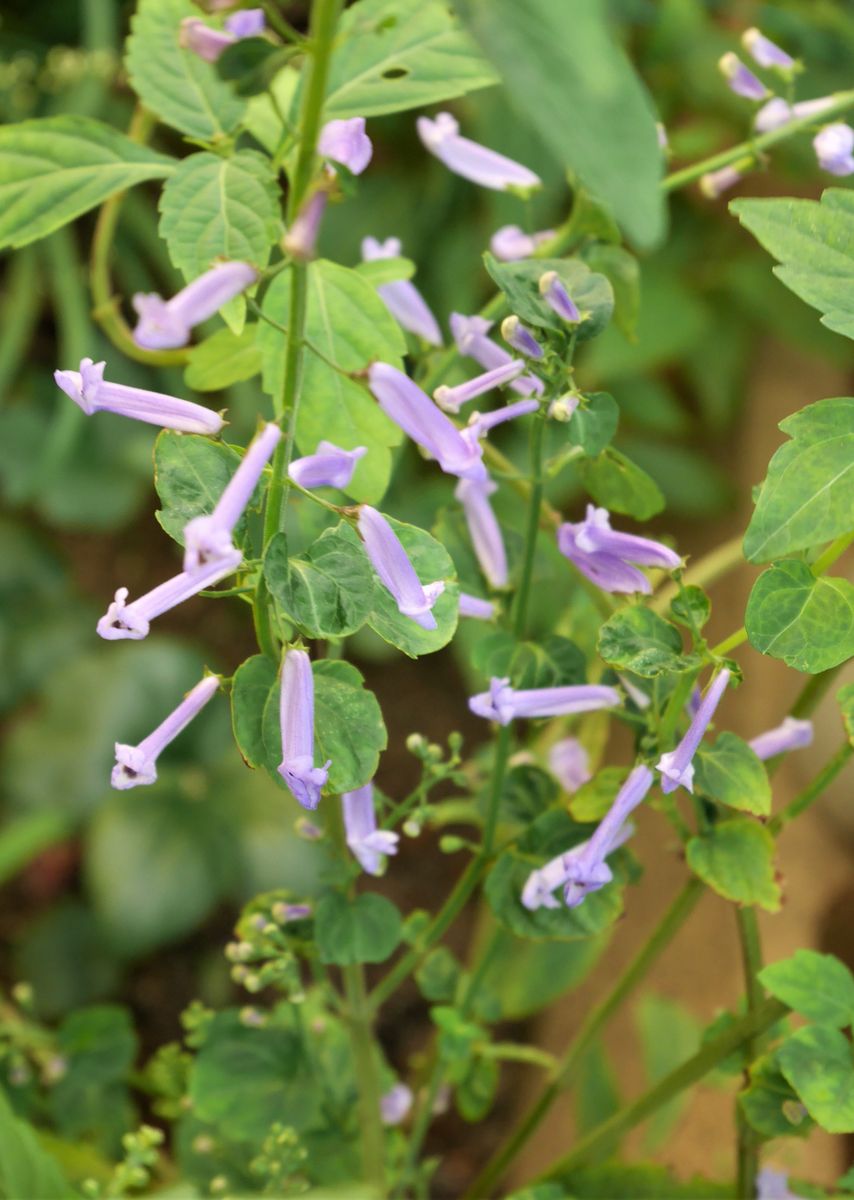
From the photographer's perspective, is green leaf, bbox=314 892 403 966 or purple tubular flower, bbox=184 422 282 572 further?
green leaf, bbox=314 892 403 966

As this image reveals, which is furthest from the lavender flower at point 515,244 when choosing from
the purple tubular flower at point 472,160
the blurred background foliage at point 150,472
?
the blurred background foliage at point 150,472

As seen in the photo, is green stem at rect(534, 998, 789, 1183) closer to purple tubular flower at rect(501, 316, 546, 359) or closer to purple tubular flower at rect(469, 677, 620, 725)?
purple tubular flower at rect(469, 677, 620, 725)

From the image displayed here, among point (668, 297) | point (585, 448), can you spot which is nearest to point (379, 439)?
point (585, 448)

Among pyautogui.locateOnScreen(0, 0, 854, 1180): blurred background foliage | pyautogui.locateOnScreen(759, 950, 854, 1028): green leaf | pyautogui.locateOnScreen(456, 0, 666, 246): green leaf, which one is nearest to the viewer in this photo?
pyautogui.locateOnScreen(456, 0, 666, 246): green leaf

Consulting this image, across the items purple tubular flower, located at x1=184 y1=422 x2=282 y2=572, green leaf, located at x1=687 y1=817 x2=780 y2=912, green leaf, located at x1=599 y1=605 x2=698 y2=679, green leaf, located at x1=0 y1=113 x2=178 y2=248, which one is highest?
green leaf, located at x1=0 y1=113 x2=178 y2=248

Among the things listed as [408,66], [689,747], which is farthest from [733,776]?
[408,66]

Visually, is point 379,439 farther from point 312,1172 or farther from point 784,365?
point 784,365

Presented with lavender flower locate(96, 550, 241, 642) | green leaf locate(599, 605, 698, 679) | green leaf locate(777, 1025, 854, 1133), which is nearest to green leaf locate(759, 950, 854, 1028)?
green leaf locate(777, 1025, 854, 1133)

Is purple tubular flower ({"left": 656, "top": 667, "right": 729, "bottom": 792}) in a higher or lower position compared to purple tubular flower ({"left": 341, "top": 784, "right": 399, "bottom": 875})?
higher
